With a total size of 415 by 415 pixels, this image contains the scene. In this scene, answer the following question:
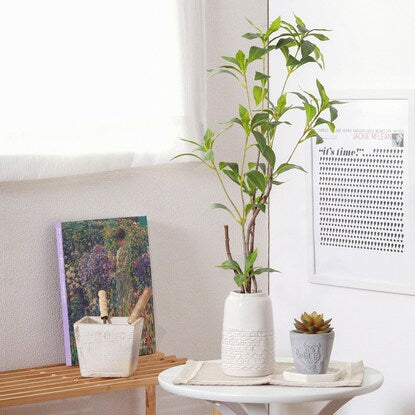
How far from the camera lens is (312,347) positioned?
2324 mm

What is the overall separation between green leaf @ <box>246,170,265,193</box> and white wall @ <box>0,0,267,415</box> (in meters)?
0.44

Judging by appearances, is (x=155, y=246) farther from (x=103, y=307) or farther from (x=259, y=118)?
(x=259, y=118)

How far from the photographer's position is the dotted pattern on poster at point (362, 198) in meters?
2.64

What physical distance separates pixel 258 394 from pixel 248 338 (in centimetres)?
17

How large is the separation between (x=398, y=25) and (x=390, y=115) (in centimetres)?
23

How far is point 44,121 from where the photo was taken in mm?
2559

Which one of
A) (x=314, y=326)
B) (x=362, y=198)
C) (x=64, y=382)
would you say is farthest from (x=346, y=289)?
(x=64, y=382)

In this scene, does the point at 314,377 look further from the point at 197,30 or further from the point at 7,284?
the point at 197,30

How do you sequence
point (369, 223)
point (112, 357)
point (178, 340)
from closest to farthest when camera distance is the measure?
point (112, 357) < point (369, 223) < point (178, 340)

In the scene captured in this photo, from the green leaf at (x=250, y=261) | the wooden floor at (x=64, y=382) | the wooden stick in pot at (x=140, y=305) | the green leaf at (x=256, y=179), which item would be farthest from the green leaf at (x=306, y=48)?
the wooden floor at (x=64, y=382)

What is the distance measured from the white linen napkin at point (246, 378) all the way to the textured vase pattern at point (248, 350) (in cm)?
3

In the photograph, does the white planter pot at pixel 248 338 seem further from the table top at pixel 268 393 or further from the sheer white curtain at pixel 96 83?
the sheer white curtain at pixel 96 83

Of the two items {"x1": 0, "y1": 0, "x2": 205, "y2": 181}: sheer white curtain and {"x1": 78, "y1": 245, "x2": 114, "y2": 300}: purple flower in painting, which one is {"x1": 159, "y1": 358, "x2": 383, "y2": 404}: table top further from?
{"x1": 0, "y1": 0, "x2": 205, "y2": 181}: sheer white curtain

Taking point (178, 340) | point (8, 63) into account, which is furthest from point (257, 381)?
point (8, 63)
